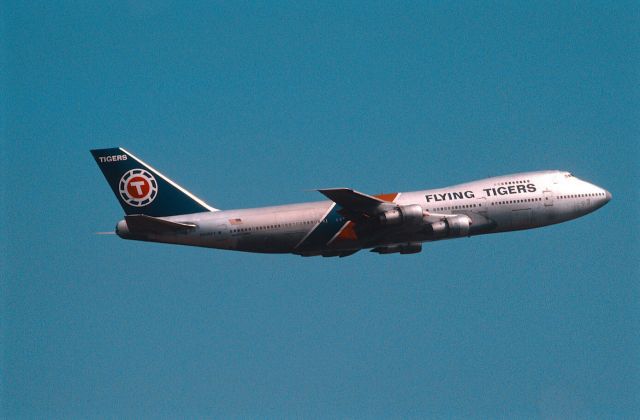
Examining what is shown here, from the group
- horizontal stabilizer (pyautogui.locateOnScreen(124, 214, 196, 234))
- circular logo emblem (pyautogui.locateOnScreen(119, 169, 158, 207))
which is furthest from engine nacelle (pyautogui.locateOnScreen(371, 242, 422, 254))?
circular logo emblem (pyautogui.locateOnScreen(119, 169, 158, 207))

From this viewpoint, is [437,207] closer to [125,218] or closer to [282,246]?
[282,246]

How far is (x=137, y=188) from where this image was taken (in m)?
52.8

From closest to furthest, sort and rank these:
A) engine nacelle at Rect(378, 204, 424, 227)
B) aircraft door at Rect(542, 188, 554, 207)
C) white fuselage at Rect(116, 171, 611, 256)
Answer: engine nacelle at Rect(378, 204, 424, 227) → white fuselage at Rect(116, 171, 611, 256) → aircraft door at Rect(542, 188, 554, 207)

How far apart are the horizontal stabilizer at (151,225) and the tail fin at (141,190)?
2294mm

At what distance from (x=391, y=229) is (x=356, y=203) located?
9.45ft

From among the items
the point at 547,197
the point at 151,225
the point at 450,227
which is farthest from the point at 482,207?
the point at 151,225

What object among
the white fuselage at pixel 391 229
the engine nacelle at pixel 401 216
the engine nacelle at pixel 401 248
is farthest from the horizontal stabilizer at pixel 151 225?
the engine nacelle at pixel 401 248

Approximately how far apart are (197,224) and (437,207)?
14464 mm

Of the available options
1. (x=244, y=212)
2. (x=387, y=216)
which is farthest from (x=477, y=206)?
(x=244, y=212)

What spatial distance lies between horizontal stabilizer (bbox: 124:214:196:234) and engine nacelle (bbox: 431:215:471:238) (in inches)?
569

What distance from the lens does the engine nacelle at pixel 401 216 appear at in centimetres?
4988

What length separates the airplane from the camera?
50.1 meters

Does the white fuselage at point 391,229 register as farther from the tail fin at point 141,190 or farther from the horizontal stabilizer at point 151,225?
the tail fin at point 141,190

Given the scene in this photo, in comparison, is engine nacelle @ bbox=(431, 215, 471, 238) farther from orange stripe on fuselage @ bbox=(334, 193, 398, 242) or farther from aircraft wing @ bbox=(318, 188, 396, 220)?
orange stripe on fuselage @ bbox=(334, 193, 398, 242)
